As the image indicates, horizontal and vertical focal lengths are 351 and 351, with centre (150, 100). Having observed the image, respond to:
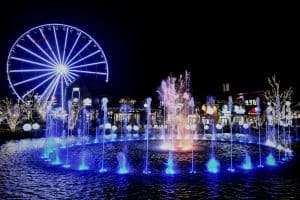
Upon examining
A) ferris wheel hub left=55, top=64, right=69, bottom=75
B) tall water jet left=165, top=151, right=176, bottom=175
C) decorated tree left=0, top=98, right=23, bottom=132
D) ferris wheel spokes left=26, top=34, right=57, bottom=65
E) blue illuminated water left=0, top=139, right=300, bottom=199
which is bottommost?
blue illuminated water left=0, top=139, right=300, bottom=199

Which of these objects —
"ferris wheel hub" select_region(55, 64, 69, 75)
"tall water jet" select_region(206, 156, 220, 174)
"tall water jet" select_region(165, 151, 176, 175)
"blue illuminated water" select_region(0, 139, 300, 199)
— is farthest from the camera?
"ferris wheel hub" select_region(55, 64, 69, 75)

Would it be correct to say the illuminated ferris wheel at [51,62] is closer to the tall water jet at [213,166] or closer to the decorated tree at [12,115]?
the decorated tree at [12,115]

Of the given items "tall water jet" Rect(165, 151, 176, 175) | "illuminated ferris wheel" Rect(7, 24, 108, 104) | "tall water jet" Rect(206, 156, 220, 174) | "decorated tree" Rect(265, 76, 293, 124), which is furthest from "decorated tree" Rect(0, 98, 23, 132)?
"decorated tree" Rect(265, 76, 293, 124)

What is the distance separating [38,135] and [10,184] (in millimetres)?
21045

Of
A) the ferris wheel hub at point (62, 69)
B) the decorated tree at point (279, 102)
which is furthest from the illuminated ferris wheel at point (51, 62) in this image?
the decorated tree at point (279, 102)

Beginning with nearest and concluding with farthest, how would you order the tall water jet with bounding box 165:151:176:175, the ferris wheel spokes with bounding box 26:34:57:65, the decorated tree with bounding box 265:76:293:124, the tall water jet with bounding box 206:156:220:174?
the tall water jet with bounding box 165:151:176:175, the tall water jet with bounding box 206:156:220:174, the ferris wheel spokes with bounding box 26:34:57:65, the decorated tree with bounding box 265:76:293:124

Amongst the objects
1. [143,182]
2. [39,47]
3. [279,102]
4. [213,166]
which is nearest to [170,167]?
[213,166]

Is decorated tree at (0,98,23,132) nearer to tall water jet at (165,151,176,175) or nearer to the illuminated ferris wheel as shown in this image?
the illuminated ferris wheel

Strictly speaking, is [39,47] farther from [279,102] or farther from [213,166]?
[213,166]

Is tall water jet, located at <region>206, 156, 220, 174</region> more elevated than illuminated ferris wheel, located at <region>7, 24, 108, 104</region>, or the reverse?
illuminated ferris wheel, located at <region>7, 24, 108, 104</region>

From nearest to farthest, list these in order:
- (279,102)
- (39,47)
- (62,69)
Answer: (39,47)
(62,69)
(279,102)

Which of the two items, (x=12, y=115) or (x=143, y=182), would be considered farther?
(x=12, y=115)

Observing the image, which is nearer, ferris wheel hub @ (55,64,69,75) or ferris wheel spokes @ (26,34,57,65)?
ferris wheel spokes @ (26,34,57,65)

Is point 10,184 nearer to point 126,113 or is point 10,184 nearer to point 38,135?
point 38,135
